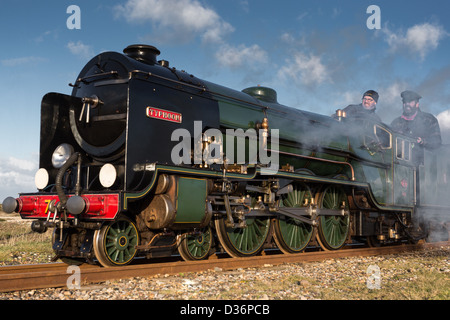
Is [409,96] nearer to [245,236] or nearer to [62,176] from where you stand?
[245,236]

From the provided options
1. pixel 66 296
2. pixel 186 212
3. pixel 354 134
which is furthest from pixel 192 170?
pixel 354 134

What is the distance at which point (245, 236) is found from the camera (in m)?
7.76

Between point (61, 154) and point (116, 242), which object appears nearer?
point (116, 242)

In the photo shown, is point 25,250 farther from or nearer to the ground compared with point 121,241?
nearer to the ground

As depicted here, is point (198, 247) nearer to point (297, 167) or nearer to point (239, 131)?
point (239, 131)

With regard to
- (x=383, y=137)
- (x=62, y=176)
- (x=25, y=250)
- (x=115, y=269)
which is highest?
(x=383, y=137)

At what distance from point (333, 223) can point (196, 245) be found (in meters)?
3.67

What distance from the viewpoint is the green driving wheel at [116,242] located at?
19.3 feet

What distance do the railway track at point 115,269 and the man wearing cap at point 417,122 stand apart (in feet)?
16.8

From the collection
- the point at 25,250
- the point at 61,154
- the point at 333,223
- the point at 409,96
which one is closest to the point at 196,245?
the point at 61,154

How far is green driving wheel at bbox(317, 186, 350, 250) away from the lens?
912cm

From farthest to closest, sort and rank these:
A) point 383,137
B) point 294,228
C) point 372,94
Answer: point 372,94
point 383,137
point 294,228

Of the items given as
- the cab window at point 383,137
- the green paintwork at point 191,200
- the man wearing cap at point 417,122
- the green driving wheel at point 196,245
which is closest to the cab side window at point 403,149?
the cab window at point 383,137

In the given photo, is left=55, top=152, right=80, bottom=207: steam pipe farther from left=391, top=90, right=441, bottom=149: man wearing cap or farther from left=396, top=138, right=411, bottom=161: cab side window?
left=391, top=90, right=441, bottom=149: man wearing cap
